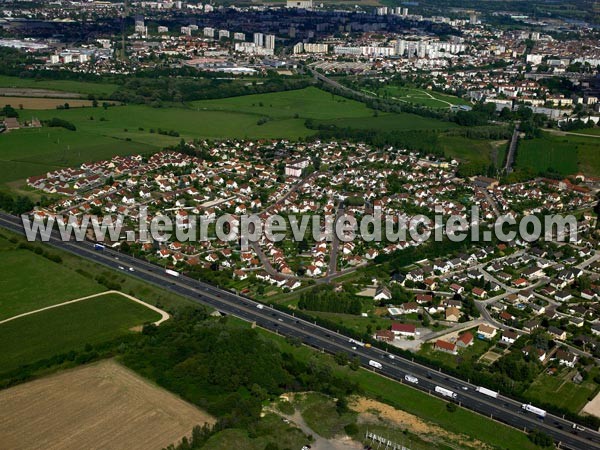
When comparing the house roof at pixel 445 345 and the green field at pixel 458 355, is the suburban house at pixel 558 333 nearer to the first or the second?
the green field at pixel 458 355

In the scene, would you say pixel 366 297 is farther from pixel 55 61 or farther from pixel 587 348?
pixel 55 61

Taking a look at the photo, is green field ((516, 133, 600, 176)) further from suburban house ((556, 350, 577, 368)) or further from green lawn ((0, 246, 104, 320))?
green lawn ((0, 246, 104, 320))

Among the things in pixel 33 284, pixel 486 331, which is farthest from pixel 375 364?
pixel 33 284

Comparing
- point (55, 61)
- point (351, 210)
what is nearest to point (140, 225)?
point (351, 210)

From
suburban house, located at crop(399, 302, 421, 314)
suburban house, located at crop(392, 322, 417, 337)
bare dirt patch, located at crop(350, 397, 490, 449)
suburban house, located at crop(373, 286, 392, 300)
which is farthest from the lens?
suburban house, located at crop(373, 286, 392, 300)

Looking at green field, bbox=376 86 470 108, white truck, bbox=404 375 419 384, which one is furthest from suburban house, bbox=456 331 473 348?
green field, bbox=376 86 470 108

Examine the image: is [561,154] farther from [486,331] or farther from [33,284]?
[33,284]
